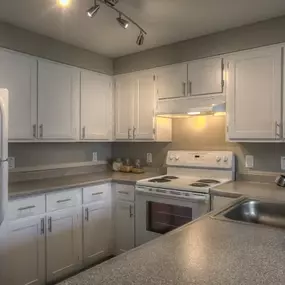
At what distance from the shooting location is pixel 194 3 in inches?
84.0

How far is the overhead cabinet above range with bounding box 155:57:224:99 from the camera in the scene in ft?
8.74

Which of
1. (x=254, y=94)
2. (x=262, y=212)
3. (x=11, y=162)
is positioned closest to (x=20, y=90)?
(x=11, y=162)

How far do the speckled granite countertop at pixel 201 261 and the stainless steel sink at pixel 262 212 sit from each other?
20.8 inches

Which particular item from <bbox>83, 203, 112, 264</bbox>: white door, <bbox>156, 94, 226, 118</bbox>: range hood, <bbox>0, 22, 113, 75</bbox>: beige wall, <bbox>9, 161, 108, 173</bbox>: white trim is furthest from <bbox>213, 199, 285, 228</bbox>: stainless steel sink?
<bbox>0, 22, 113, 75</bbox>: beige wall

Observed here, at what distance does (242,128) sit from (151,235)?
128cm

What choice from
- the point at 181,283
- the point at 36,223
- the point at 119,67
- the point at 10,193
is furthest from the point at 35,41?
the point at 181,283

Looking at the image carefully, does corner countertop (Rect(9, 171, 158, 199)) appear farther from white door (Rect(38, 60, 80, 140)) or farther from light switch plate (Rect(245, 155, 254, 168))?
light switch plate (Rect(245, 155, 254, 168))

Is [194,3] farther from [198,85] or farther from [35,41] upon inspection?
[35,41]

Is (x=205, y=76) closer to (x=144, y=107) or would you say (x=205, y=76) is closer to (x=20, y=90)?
(x=144, y=107)

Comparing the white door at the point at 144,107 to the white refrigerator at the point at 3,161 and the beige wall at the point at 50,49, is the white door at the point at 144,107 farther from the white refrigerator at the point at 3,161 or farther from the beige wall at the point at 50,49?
the white refrigerator at the point at 3,161

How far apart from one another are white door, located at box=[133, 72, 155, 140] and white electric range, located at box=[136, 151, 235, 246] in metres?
0.41

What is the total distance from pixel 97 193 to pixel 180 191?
2.82ft

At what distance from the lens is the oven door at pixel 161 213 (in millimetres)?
2438

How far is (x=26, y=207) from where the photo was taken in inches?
89.1
